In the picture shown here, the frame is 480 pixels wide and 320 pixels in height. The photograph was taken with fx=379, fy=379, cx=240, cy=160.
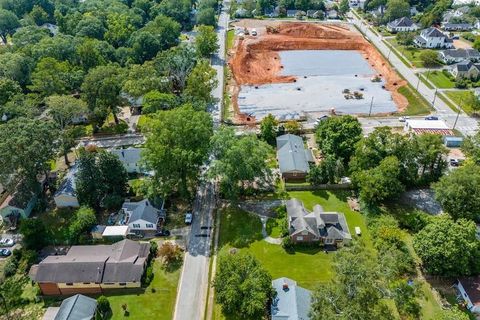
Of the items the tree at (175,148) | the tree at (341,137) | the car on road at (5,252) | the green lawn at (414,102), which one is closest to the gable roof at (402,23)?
the green lawn at (414,102)

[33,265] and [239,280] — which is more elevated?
[239,280]

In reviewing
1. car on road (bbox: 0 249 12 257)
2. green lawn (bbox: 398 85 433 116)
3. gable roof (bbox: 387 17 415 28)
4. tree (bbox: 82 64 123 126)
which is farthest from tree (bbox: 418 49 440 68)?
car on road (bbox: 0 249 12 257)

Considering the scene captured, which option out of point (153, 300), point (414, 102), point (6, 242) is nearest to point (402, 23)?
point (414, 102)

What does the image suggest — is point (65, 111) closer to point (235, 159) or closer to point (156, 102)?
point (156, 102)

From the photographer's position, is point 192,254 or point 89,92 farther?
point 89,92

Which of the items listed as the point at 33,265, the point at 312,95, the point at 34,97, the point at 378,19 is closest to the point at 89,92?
the point at 34,97

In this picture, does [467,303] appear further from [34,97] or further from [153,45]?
[153,45]

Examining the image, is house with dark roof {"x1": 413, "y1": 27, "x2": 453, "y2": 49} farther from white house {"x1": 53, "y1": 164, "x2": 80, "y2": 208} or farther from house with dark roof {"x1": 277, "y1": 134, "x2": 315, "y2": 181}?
white house {"x1": 53, "y1": 164, "x2": 80, "y2": 208}
